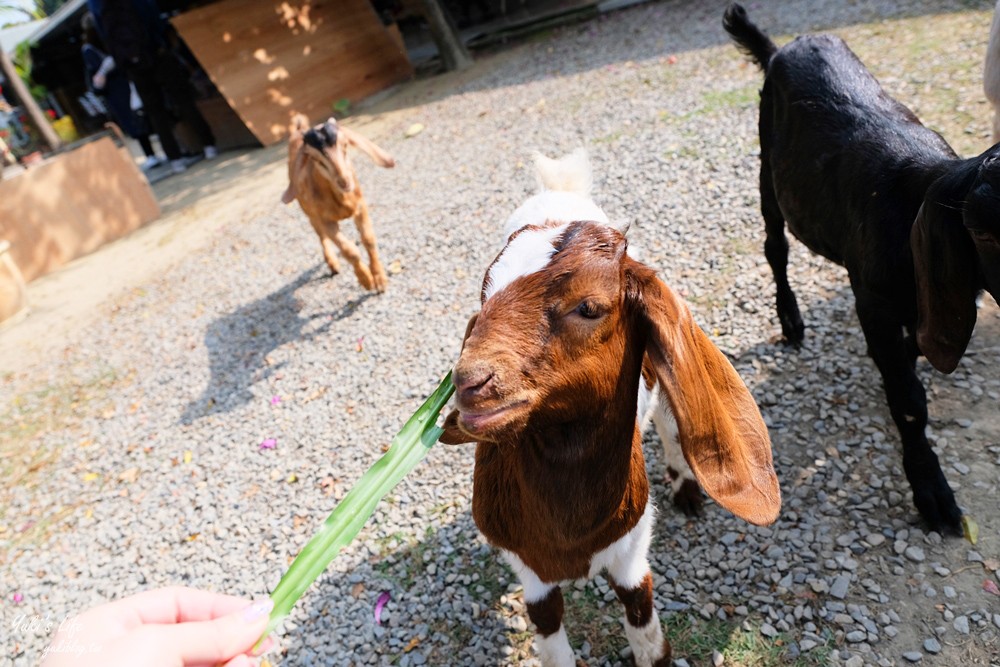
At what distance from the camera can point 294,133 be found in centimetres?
623

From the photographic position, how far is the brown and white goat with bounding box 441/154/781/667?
1671 millimetres

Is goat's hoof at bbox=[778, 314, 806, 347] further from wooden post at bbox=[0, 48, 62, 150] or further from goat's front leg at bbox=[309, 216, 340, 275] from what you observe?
wooden post at bbox=[0, 48, 62, 150]

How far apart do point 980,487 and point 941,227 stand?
146cm

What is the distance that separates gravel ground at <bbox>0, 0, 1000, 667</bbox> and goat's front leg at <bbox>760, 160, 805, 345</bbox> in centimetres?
16

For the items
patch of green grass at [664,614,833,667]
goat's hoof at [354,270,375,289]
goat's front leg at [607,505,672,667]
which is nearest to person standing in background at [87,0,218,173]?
goat's hoof at [354,270,375,289]

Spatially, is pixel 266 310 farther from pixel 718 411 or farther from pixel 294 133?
pixel 718 411

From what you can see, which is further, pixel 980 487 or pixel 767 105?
pixel 767 105

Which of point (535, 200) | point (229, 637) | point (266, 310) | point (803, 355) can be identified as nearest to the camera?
point (229, 637)

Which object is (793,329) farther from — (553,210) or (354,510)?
(354,510)

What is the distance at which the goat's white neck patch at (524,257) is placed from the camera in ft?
6.03

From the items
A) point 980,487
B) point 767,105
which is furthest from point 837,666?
point 767,105

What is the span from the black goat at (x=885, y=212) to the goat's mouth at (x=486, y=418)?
4.76ft

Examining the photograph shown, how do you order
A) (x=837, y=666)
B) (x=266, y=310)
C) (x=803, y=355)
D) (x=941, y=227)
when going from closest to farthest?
(x=941, y=227) → (x=837, y=666) → (x=803, y=355) → (x=266, y=310)

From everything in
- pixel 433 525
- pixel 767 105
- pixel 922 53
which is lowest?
pixel 433 525
